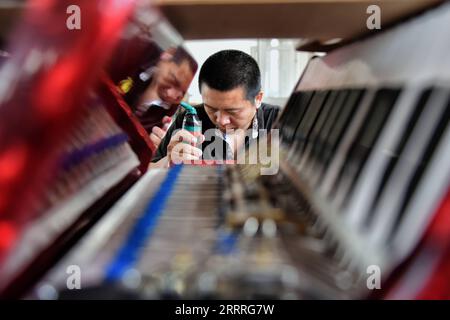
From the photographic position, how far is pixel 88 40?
468 mm

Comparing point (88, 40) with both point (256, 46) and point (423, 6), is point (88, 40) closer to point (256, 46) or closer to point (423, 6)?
point (423, 6)

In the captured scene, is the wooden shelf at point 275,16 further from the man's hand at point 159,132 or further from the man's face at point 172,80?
the man's hand at point 159,132

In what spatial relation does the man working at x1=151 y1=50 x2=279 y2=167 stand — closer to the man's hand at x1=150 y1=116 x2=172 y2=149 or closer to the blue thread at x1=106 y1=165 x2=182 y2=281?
the man's hand at x1=150 y1=116 x2=172 y2=149

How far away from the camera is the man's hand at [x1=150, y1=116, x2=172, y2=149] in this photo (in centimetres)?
140

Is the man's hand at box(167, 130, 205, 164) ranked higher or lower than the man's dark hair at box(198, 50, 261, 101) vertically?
lower

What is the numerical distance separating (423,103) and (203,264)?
37 cm

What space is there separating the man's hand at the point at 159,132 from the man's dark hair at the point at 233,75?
0.14 metres

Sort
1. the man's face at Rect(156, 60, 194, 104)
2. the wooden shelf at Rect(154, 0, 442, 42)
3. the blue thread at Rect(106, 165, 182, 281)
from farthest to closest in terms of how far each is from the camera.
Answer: the man's face at Rect(156, 60, 194, 104) < the wooden shelf at Rect(154, 0, 442, 42) < the blue thread at Rect(106, 165, 182, 281)

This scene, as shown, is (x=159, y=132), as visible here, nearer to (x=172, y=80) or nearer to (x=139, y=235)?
(x=172, y=80)

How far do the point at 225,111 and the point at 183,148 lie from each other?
168 millimetres

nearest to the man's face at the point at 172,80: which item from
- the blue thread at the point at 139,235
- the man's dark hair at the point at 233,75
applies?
the man's dark hair at the point at 233,75

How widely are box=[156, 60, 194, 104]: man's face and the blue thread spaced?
300mm

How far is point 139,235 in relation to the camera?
2.22 feet

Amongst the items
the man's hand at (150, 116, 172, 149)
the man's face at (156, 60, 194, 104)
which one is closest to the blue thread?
the man's face at (156, 60, 194, 104)
